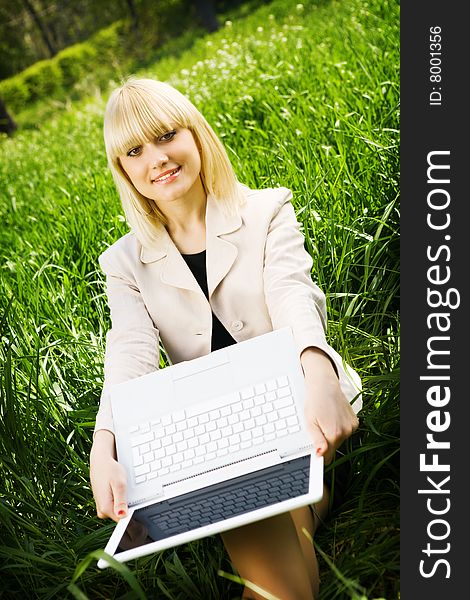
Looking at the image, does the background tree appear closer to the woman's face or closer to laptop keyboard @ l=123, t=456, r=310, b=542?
the woman's face

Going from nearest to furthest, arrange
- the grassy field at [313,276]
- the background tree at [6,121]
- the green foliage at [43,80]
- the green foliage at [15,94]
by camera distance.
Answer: the grassy field at [313,276], the background tree at [6,121], the green foliage at [15,94], the green foliage at [43,80]

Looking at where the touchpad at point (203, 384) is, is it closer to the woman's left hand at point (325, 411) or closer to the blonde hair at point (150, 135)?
the woman's left hand at point (325, 411)

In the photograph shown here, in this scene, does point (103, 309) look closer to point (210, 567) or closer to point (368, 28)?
point (210, 567)

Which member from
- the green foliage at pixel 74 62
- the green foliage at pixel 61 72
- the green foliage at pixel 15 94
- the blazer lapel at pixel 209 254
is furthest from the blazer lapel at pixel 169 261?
the green foliage at pixel 74 62

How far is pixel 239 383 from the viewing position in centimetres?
187

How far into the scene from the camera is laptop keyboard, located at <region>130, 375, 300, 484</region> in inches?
70.1

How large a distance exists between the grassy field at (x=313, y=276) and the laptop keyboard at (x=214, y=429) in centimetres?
28

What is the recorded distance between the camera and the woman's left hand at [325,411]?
1674 millimetres

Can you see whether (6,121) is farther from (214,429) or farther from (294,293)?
(214,429)

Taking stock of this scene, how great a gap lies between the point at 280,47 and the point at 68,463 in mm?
4580

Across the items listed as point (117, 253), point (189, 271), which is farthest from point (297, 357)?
point (117, 253)

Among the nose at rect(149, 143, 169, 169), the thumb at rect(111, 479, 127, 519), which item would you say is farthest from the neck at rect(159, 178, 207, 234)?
the thumb at rect(111, 479, 127, 519)

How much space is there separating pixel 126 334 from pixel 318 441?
787mm

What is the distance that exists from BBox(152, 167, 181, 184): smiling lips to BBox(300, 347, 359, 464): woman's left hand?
701mm
